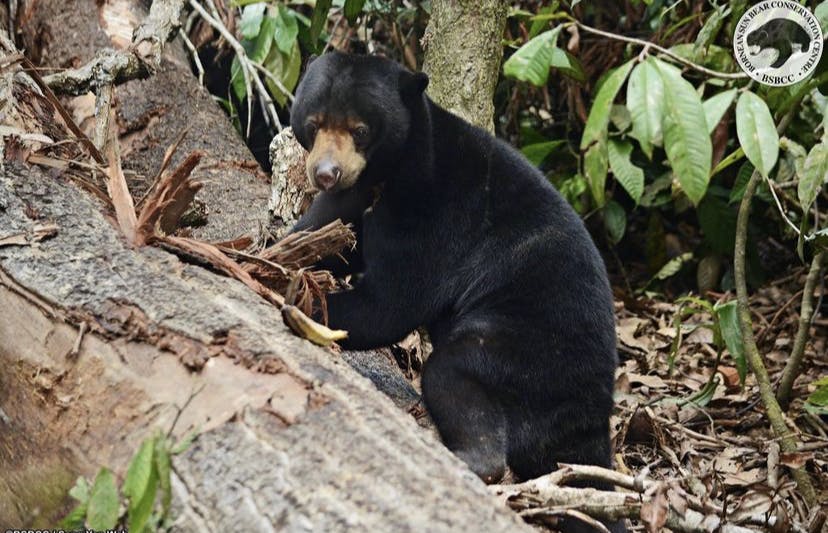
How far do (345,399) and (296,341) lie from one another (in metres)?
0.36

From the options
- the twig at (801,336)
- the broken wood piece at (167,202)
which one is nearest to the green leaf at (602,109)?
the twig at (801,336)

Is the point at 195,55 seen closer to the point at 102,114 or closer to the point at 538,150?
the point at 102,114

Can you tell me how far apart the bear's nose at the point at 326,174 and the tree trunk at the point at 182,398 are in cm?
95

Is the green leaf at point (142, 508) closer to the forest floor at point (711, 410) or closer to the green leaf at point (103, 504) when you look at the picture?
the green leaf at point (103, 504)

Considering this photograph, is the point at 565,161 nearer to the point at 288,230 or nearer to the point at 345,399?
the point at 288,230

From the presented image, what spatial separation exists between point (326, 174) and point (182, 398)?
65.6 inches

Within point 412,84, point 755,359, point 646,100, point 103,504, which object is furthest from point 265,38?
point 103,504

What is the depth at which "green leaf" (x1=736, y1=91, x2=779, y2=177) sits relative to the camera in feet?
11.1

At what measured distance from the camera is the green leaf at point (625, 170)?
17.2ft

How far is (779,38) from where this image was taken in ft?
13.2

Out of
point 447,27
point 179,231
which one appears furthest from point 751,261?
point 179,231

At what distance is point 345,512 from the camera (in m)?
1.95

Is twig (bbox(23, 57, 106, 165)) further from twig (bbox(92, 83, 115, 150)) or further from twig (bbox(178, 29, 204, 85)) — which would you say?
twig (bbox(178, 29, 204, 85))

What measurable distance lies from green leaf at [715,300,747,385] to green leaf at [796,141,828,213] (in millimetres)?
1098
